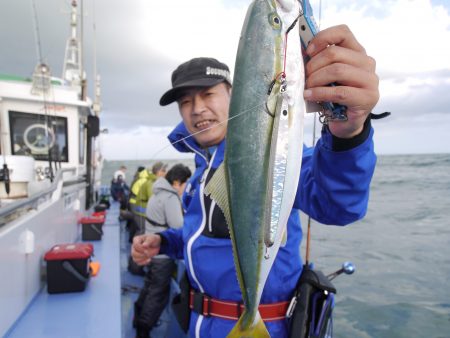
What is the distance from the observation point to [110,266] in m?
4.57

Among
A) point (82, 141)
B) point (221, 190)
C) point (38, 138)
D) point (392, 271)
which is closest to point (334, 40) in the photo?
point (221, 190)

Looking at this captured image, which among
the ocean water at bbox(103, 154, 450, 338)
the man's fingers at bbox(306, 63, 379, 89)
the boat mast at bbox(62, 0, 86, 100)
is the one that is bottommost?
the ocean water at bbox(103, 154, 450, 338)

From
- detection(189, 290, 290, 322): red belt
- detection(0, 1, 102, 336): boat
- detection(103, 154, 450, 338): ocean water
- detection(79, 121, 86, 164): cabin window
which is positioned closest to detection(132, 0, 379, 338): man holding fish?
detection(189, 290, 290, 322): red belt

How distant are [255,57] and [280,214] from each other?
0.58 m

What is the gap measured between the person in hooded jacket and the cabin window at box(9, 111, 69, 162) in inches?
121

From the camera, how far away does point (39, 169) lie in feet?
20.9

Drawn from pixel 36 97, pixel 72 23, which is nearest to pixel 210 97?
pixel 36 97

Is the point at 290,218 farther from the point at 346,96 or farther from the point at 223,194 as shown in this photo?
the point at 346,96

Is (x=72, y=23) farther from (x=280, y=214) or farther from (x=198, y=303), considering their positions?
(x=280, y=214)

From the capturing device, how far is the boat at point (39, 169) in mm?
3090

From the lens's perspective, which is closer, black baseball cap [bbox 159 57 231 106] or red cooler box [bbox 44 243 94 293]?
black baseball cap [bbox 159 57 231 106]

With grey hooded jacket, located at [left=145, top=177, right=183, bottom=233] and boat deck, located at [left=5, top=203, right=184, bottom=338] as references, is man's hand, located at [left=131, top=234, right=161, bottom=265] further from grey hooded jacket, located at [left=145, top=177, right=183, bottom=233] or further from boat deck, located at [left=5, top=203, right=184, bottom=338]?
grey hooded jacket, located at [left=145, top=177, right=183, bottom=233]

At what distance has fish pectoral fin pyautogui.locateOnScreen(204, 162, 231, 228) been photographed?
55.8 inches

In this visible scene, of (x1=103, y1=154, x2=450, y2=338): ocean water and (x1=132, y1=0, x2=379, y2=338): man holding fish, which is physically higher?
(x1=132, y1=0, x2=379, y2=338): man holding fish
